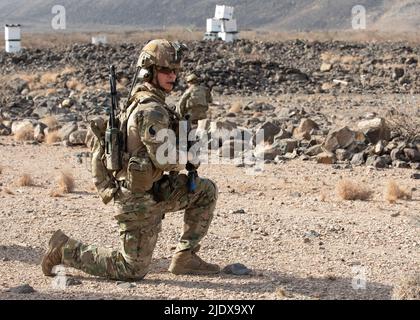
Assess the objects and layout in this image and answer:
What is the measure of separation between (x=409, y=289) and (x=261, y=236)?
226cm

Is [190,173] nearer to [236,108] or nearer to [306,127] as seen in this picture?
[306,127]

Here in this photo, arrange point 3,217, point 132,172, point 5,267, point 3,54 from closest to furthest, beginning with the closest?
1. point 132,172
2. point 5,267
3. point 3,217
4. point 3,54

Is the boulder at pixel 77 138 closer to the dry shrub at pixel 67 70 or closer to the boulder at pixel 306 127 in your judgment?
the boulder at pixel 306 127

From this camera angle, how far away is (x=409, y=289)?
500cm

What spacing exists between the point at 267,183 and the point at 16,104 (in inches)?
402

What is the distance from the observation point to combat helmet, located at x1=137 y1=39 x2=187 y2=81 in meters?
5.53

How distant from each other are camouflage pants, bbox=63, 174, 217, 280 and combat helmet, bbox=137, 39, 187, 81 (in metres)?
0.71

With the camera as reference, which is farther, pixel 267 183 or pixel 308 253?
pixel 267 183

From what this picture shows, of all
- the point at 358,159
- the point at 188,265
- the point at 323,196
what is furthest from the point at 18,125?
the point at 188,265

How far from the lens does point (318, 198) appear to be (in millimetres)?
8914

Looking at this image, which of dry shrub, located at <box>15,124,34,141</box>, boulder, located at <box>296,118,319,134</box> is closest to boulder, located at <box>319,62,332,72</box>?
boulder, located at <box>296,118,319,134</box>

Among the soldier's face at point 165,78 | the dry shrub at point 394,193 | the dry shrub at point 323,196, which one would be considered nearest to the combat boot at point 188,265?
the soldier's face at point 165,78
